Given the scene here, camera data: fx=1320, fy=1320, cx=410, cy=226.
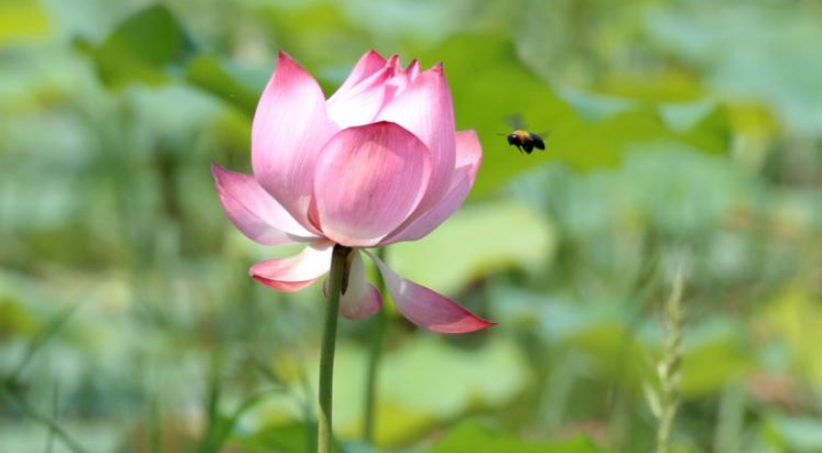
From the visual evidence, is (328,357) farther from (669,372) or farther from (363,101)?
(669,372)

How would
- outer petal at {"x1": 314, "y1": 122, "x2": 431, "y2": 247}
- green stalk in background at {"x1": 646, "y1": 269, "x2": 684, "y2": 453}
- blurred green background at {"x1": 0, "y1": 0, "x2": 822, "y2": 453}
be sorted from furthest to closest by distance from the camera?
blurred green background at {"x1": 0, "y1": 0, "x2": 822, "y2": 453} → green stalk in background at {"x1": 646, "y1": 269, "x2": 684, "y2": 453} → outer petal at {"x1": 314, "y1": 122, "x2": 431, "y2": 247}

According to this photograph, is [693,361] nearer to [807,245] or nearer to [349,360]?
[349,360]

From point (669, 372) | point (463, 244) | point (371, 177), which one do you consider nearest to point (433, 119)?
point (371, 177)

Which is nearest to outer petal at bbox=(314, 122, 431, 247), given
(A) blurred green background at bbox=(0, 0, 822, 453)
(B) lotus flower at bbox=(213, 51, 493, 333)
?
(B) lotus flower at bbox=(213, 51, 493, 333)

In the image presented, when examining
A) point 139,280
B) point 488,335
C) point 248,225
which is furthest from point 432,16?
point 248,225

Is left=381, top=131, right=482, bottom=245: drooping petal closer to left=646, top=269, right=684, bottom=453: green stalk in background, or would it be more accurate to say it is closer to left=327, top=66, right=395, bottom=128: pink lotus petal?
left=327, top=66, right=395, bottom=128: pink lotus petal

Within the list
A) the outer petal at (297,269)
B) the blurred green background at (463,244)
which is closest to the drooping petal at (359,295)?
the outer petal at (297,269)
